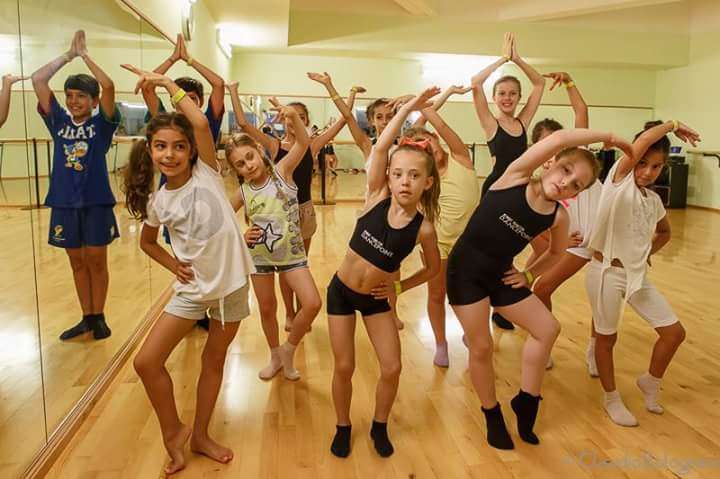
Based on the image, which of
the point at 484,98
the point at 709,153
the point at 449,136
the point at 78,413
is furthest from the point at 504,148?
the point at 709,153

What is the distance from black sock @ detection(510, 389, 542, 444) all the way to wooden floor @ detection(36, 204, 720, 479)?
0.05 m

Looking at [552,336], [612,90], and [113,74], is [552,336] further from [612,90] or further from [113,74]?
[612,90]

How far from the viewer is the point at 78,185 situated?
2.50 m

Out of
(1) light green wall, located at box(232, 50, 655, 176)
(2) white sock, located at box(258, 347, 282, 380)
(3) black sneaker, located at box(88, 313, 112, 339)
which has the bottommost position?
(2) white sock, located at box(258, 347, 282, 380)

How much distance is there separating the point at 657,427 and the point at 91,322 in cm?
265

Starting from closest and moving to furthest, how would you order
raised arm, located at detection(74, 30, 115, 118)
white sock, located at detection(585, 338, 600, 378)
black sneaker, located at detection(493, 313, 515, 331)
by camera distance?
1. raised arm, located at detection(74, 30, 115, 118)
2. white sock, located at detection(585, 338, 600, 378)
3. black sneaker, located at detection(493, 313, 515, 331)

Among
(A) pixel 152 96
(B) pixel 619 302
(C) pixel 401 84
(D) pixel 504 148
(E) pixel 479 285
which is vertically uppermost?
(C) pixel 401 84

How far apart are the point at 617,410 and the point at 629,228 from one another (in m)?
0.82

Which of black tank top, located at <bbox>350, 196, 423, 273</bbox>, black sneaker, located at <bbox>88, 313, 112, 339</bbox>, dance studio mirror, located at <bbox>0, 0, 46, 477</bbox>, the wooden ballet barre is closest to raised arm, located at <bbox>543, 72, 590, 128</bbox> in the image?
black tank top, located at <bbox>350, 196, 423, 273</bbox>

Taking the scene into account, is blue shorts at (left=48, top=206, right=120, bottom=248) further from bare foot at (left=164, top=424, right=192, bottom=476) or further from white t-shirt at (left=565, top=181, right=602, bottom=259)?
white t-shirt at (left=565, top=181, right=602, bottom=259)

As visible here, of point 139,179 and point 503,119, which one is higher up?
point 503,119

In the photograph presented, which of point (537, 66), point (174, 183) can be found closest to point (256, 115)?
point (537, 66)

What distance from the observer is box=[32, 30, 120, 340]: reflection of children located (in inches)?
89.0

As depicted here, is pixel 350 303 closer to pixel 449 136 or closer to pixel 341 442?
pixel 341 442
